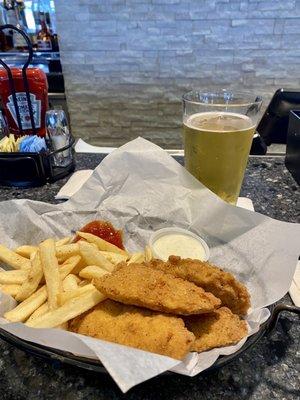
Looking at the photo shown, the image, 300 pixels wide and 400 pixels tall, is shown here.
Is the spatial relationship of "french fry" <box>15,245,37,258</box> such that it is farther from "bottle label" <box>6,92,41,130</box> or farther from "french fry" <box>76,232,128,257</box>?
"bottle label" <box>6,92,41,130</box>

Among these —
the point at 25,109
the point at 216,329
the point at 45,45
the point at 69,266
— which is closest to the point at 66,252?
the point at 69,266

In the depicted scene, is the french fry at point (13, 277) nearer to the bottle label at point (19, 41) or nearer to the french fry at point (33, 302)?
the french fry at point (33, 302)

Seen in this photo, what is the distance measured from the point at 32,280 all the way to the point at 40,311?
0.25ft

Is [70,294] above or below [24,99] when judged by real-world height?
below

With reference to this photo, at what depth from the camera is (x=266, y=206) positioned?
1.12 metres

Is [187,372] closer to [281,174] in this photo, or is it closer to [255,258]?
[255,258]

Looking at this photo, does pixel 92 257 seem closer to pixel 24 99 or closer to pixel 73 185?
pixel 73 185

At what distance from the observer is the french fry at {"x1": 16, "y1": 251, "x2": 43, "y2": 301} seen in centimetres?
72

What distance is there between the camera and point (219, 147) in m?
1.00

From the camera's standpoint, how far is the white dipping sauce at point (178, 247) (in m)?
0.87

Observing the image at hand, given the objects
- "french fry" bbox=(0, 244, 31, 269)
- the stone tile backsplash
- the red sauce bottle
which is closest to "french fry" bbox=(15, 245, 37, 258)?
"french fry" bbox=(0, 244, 31, 269)

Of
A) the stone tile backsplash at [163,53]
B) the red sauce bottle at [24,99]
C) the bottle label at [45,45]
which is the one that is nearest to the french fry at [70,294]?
the red sauce bottle at [24,99]

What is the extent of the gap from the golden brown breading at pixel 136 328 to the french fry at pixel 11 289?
→ 0.54ft

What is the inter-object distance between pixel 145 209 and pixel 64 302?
423mm
